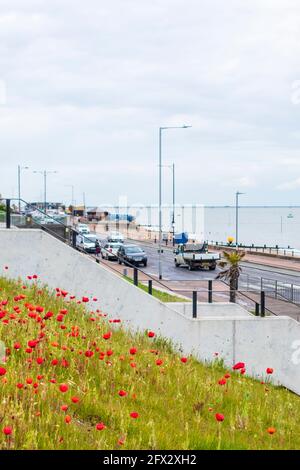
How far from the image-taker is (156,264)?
52562 mm

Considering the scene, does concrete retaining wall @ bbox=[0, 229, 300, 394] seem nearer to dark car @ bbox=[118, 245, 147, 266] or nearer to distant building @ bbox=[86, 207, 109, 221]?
dark car @ bbox=[118, 245, 147, 266]

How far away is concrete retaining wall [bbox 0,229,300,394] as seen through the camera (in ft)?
45.4

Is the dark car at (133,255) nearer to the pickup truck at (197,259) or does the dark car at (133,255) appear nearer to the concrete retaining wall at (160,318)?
the pickup truck at (197,259)

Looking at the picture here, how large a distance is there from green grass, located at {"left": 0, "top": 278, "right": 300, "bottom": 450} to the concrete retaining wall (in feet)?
12.2

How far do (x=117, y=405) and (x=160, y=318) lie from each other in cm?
713

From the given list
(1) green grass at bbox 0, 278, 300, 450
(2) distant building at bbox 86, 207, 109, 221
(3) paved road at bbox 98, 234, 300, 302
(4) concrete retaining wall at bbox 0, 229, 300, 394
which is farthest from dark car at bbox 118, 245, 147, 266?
(2) distant building at bbox 86, 207, 109, 221

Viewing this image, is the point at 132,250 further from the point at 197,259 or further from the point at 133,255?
the point at 197,259

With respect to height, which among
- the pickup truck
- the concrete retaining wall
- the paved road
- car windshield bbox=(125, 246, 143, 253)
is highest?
the concrete retaining wall

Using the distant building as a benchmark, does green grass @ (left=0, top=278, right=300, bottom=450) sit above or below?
above

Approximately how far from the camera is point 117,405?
6738 millimetres

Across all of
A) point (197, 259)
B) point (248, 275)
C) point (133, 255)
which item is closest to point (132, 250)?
point (133, 255)

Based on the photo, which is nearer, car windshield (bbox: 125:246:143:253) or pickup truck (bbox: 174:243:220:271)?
pickup truck (bbox: 174:243:220:271)
